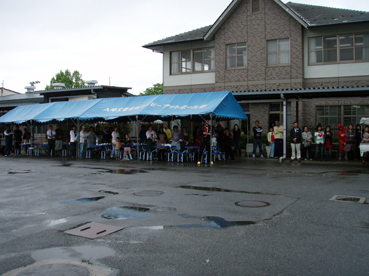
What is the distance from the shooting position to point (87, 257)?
4359 mm

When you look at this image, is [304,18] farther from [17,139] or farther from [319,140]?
[17,139]

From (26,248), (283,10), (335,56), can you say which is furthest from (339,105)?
(26,248)

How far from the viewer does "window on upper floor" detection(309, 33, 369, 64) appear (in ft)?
72.0

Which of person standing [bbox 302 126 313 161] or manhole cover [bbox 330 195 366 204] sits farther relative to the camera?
person standing [bbox 302 126 313 161]

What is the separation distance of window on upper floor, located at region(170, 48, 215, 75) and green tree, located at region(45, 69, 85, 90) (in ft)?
196

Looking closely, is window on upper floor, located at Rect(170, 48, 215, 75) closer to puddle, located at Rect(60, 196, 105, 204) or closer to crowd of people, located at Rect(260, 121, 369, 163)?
crowd of people, located at Rect(260, 121, 369, 163)

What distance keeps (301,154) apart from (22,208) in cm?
1559

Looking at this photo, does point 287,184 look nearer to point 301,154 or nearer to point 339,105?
point 301,154

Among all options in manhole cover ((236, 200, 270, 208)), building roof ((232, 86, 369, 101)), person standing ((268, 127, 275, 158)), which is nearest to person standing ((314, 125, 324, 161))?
building roof ((232, 86, 369, 101))

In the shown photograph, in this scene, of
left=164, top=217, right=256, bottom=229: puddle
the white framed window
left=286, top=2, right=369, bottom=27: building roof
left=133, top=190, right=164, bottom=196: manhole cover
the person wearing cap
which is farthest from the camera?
the white framed window

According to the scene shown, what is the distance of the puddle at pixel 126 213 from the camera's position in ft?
20.6

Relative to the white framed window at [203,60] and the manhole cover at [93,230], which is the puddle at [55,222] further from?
the white framed window at [203,60]

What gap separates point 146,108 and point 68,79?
7027 cm

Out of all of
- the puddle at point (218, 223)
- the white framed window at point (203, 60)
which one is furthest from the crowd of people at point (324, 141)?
the puddle at point (218, 223)
